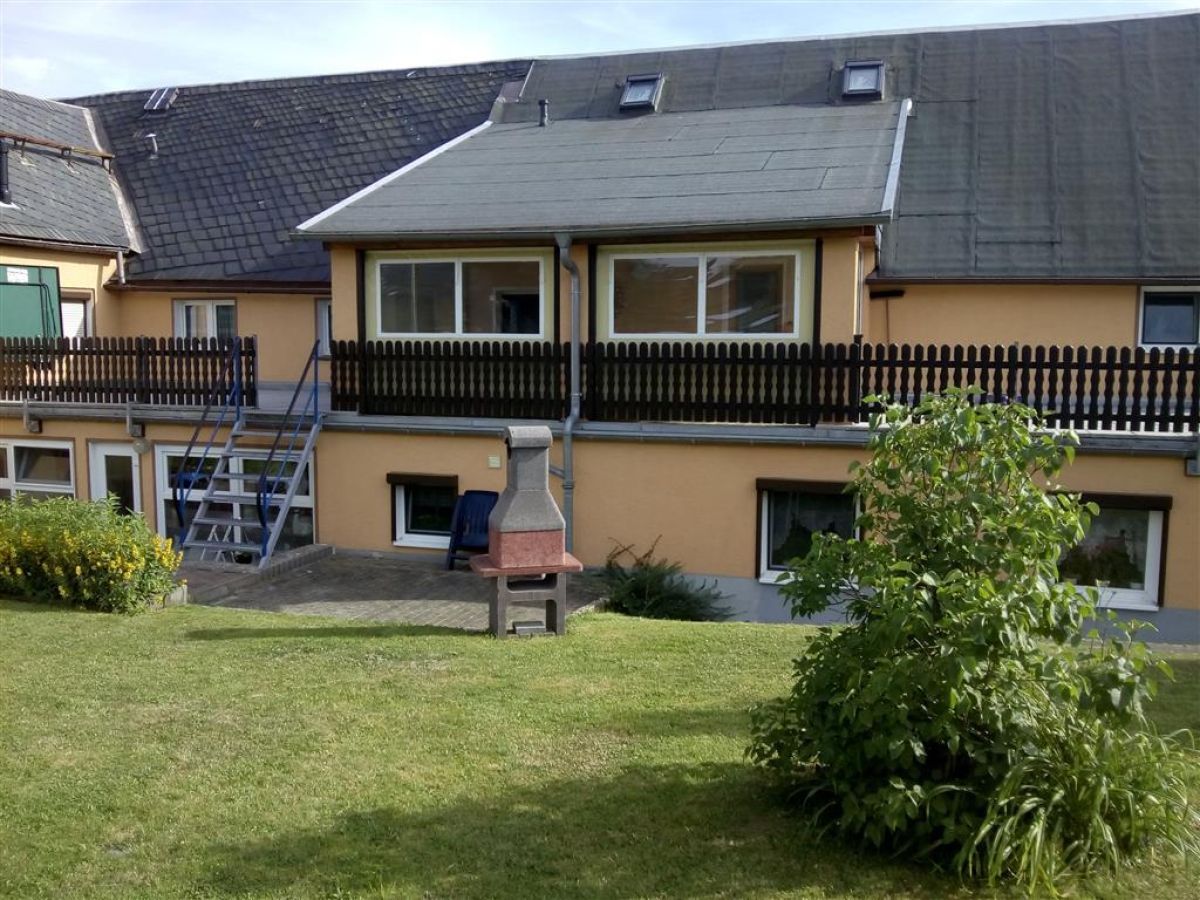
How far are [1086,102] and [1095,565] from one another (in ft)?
28.5

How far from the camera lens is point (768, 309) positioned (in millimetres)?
13109

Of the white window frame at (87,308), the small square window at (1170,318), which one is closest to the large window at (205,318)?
the white window frame at (87,308)

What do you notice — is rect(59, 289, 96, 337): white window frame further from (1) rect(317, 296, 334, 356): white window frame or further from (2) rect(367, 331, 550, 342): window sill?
(2) rect(367, 331, 550, 342): window sill

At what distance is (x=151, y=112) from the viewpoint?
22.1 meters

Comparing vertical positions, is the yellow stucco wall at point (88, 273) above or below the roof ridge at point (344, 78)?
below

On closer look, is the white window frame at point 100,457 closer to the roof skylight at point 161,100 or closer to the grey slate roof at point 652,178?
the grey slate roof at point 652,178

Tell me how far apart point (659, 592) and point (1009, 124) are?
33.0 feet

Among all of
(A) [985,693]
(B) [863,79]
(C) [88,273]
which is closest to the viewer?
(A) [985,693]

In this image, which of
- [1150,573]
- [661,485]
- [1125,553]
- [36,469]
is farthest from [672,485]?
[36,469]

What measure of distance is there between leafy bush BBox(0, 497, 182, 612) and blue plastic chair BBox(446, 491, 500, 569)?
3.38 metres

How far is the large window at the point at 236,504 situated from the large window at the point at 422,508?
120cm

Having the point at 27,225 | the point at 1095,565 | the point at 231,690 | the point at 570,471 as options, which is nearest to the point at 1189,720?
the point at 1095,565

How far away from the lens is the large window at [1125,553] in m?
11.2

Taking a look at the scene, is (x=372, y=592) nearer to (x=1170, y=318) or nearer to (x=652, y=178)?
(x=652, y=178)
